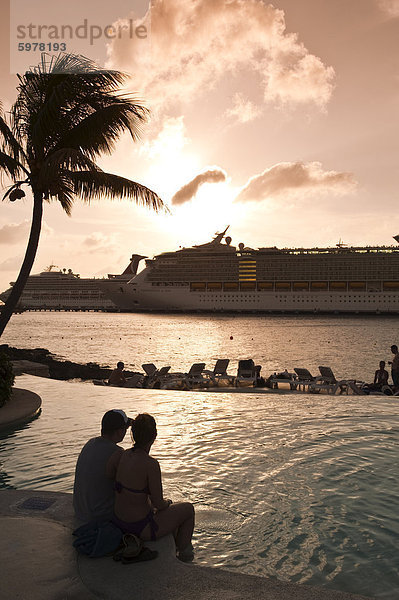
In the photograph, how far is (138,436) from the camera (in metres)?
3.56

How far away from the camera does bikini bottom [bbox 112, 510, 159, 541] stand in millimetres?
3613

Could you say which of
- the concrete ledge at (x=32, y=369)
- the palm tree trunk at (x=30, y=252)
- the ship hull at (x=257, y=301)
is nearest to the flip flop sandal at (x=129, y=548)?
the palm tree trunk at (x=30, y=252)

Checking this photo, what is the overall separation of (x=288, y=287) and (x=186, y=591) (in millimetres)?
104444

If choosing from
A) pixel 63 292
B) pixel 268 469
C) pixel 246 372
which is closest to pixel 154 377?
pixel 246 372

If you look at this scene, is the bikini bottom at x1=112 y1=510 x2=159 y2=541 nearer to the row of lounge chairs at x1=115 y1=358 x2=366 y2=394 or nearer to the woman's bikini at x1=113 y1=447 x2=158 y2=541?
the woman's bikini at x1=113 y1=447 x2=158 y2=541

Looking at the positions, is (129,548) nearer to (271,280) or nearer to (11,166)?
(11,166)

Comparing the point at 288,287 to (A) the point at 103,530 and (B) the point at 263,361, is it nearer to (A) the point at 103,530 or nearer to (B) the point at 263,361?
(B) the point at 263,361

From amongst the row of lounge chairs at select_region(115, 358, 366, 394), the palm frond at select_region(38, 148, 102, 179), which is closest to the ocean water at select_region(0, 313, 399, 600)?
the row of lounge chairs at select_region(115, 358, 366, 394)

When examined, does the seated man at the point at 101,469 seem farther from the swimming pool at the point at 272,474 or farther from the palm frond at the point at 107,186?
the palm frond at the point at 107,186

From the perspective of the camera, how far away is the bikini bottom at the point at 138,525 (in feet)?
11.9

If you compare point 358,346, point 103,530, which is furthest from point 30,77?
point 358,346

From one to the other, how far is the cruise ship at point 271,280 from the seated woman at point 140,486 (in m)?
102

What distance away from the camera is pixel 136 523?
3.62 meters

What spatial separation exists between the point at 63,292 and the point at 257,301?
7724 centimetres
